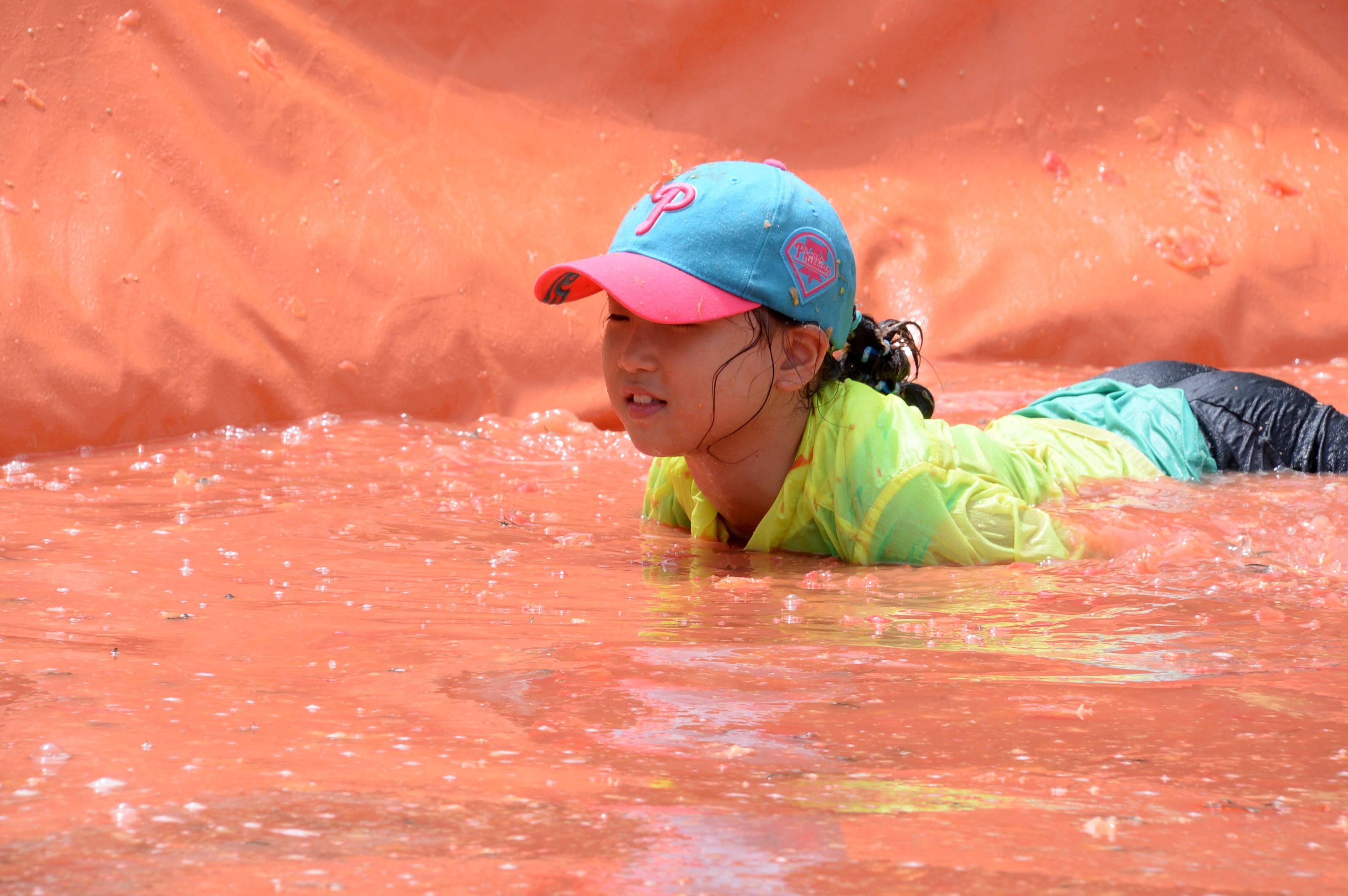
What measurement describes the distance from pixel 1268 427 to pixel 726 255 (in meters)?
1.72

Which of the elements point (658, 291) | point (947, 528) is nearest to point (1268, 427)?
point (947, 528)

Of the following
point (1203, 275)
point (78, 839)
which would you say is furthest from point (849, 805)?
point (1203, 275)

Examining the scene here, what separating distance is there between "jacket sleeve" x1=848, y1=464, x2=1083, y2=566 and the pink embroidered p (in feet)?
2.01

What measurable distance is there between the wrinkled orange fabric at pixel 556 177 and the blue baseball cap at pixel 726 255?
1695 mm

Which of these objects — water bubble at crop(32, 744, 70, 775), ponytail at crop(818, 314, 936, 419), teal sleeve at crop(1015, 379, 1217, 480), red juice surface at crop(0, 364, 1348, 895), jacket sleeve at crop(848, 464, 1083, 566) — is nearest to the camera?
A: red juice surface at crop(0, 364, 1348, 895)

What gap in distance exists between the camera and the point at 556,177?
179 inches

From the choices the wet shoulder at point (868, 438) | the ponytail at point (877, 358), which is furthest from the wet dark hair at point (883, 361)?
the wet shoulder at point (868, 438)

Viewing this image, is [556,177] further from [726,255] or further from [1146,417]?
[726,255]

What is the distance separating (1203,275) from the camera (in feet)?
16.6

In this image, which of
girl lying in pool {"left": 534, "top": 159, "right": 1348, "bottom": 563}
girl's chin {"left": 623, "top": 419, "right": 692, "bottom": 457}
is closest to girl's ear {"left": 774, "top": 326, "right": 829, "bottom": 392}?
girl lying in pool {"left": 534, "top": 159, "right": 1348, "bottom": 563}

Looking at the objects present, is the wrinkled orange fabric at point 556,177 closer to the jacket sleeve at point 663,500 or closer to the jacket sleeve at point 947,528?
the jacket sleeve at point 663,500

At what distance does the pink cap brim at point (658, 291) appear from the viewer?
87.6 inches

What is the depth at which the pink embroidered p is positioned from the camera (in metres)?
2.37

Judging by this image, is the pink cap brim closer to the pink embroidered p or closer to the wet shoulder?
the pink embroidered p
